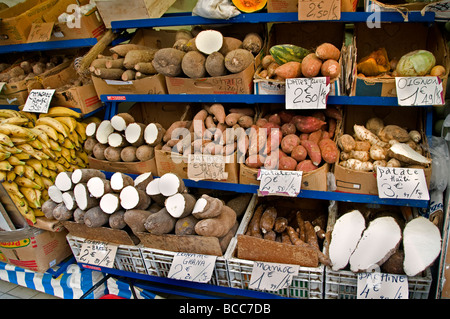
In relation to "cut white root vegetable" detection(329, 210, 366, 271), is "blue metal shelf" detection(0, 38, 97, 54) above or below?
above

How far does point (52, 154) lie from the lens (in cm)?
236

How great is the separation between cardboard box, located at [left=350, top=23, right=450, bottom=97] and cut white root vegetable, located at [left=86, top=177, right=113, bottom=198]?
5.05 feet

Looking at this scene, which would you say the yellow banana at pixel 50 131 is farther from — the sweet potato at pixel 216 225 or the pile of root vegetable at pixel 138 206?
the sweet potato at pixel 216 225

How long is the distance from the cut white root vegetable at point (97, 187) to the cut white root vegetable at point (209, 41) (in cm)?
102

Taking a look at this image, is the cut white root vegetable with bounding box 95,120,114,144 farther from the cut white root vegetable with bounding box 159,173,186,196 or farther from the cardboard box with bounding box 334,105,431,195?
the cardboard box with bounding box 334,105,431,195

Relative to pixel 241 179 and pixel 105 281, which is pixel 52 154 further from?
pixel 241 179

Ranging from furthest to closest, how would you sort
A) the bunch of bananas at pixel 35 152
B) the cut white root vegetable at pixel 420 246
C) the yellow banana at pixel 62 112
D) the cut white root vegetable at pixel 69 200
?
the yellow banana at pixel 62 112, the bunch of bananas at pixel 35 152, the cut white root vegetable at pixel 69 200, the cut white root vegetable at pixel 420 246

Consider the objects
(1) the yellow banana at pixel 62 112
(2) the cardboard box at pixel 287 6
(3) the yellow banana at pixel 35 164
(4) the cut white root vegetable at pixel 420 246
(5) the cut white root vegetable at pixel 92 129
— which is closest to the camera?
(4) the cut white root vegetable at pixel 420 246

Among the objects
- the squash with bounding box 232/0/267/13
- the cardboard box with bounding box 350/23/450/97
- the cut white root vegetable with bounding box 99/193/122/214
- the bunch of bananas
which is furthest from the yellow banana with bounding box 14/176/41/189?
the cardboard box with bounding box 350/23/450/97

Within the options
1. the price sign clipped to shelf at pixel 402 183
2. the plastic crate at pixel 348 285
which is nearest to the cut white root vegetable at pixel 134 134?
the plastic crate at pixel 348 285

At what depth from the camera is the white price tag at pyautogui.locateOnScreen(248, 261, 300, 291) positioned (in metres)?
1.73

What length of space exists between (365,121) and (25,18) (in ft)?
9.00

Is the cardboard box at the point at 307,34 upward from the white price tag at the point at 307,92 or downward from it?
upward

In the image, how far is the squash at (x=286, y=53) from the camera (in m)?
1.93
